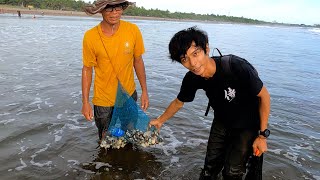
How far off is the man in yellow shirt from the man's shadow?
0.82 meters

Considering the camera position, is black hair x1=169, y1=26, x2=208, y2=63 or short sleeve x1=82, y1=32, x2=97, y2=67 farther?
short sleeve x1=82, y1=32, x2=97, y2=67

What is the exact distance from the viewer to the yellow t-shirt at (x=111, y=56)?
3926 mm

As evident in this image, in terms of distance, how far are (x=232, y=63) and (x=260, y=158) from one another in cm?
128

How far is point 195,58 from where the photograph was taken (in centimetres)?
278

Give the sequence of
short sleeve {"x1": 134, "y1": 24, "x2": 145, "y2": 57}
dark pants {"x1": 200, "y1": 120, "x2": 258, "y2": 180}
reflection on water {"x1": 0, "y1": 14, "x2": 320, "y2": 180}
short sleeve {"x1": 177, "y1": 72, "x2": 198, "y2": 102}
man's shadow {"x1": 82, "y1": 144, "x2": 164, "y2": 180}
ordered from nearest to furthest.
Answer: short sleeve {"x1": 177, "y1": 72, "x2": 198, "y2": 102}, dark pants {"x1": 200, "y1": 120, "x2": 258, "y2": 180}, short sleeve {"x1": 134, "y1": 24, "x2": 145, "y2": 57}, man's shadow {"x1": 82, "y1": 144, "x2": 164, "y2": 180}, reflection on water {"x1": 0, "y1": 14, "x2": 320, "y2": 180}

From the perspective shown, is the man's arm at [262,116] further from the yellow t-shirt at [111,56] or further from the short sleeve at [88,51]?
the short sleeve at [88,51]

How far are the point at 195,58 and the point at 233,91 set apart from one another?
636mm

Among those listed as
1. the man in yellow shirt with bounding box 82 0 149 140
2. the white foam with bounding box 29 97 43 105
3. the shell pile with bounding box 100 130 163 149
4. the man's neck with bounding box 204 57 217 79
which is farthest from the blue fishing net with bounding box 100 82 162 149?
the white foam with bounding box 29 97 43 105

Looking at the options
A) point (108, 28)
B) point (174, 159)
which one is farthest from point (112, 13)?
point (174, 159)

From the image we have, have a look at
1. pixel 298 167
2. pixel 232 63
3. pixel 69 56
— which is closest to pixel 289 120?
pixel 298 167

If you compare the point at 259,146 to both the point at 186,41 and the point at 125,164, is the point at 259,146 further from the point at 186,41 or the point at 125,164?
the point at 125,164

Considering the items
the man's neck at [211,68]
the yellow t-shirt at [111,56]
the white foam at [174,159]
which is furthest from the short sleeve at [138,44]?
the white foam at [174,159]

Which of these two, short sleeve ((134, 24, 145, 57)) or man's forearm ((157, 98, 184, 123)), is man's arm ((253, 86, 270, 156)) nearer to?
man's forearm ((157, 98, 184, 123))

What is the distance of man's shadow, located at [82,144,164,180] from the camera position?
4613 mm
